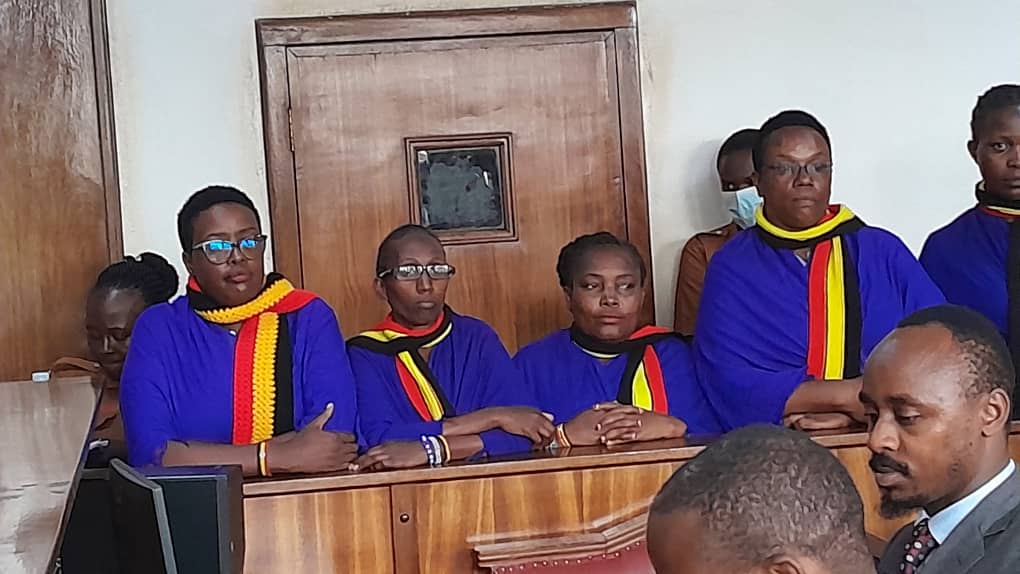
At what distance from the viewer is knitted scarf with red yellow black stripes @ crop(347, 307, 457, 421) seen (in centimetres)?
370

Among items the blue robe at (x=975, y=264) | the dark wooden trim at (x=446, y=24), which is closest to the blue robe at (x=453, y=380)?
the blue robe at (x=975, y=264)

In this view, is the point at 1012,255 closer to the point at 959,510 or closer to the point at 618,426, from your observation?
the point at 618,426

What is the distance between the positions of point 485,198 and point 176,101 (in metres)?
1.06

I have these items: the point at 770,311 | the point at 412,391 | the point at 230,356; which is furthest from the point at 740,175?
the point at 230,356

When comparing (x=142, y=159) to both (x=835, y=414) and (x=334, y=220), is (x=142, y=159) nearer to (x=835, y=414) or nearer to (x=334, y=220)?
(x=334, y=220)

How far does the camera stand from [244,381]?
3459mm

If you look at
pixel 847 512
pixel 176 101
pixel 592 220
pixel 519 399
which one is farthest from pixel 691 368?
pixel 847 512

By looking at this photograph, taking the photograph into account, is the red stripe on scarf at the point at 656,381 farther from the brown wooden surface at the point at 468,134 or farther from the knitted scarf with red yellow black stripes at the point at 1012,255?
the brown wooden surface at the point at 468,134

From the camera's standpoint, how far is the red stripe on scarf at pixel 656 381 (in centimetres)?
378

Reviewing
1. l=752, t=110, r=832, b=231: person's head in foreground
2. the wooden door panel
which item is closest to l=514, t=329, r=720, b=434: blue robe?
l=752, t=110, r=832, b=231: person's head in foreground

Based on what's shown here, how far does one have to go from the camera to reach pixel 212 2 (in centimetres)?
475

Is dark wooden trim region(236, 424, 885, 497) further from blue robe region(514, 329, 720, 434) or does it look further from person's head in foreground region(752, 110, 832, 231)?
person's head in foreground region(752, 110, 832, 231)

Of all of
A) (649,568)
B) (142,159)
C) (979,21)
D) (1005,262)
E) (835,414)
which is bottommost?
(649,568)

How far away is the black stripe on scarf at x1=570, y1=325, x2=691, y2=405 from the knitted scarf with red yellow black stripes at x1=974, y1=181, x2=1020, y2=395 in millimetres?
864
